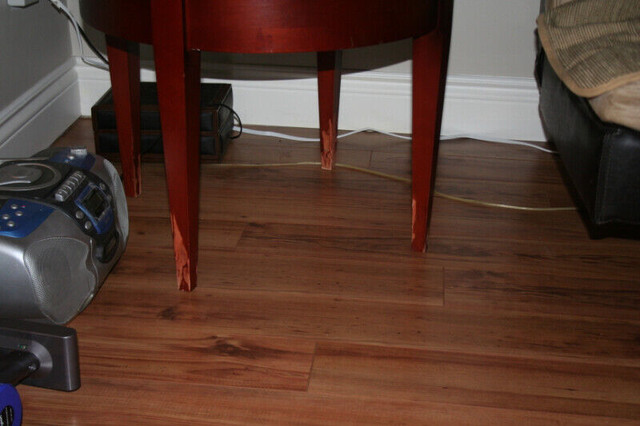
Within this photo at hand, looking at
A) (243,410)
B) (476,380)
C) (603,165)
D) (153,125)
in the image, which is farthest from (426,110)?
(153,125)

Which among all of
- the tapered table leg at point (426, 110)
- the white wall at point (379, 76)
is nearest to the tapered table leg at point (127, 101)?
the white wall at point (379, 76)

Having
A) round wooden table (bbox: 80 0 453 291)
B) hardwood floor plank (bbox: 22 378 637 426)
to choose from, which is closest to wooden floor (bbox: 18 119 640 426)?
hardwood floor plank (bbox: 22 378 637 426)

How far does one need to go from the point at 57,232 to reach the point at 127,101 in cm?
46

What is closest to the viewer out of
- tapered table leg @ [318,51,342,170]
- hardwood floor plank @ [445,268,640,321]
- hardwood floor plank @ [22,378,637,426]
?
hardwood floor plank @ [22,378,637,426]

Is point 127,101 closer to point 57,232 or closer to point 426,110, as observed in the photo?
point 57,232

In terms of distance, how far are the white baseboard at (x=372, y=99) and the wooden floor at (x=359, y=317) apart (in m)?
0.26

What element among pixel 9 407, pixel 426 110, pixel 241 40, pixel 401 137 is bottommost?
pixel 401 137

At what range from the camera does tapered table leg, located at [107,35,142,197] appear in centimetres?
141

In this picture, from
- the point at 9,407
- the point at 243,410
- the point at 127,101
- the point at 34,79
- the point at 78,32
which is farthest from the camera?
the point at 78,32

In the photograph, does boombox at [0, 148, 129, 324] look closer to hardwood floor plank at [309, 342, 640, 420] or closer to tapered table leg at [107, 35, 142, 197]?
tapered table leg at [107, 35, 142, 197]

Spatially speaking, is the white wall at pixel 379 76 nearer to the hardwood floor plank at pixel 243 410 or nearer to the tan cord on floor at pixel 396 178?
the tan cord on floor at pixel 396 178

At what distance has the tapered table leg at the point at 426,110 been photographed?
3.90ft

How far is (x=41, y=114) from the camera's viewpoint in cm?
172

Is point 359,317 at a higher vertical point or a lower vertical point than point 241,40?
lower
